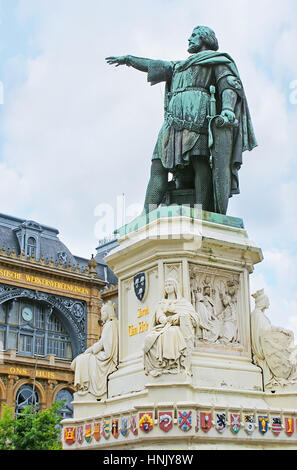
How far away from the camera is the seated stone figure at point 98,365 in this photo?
8.93m

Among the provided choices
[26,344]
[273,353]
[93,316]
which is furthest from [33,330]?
[273,353]

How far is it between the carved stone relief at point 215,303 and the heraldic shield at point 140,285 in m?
0.62

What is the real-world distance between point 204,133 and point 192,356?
303cm

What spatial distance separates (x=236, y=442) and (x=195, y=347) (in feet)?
3.68

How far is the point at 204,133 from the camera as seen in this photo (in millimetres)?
9578

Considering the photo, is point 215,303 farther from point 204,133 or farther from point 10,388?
point 10,388

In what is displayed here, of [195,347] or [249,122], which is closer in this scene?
[195,347]

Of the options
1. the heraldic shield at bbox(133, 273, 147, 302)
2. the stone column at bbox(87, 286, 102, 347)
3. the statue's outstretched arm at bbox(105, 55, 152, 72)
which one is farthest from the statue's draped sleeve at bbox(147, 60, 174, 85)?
the stone column at bbox(87, 286, 102, 347)

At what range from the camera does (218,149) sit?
9.38 meters

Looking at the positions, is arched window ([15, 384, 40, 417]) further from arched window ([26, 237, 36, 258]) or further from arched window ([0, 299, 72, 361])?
arched window ([26, 237, 36, 258])

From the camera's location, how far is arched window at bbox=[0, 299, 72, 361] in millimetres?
44250

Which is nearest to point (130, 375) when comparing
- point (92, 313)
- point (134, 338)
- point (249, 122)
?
point (134, 338)
